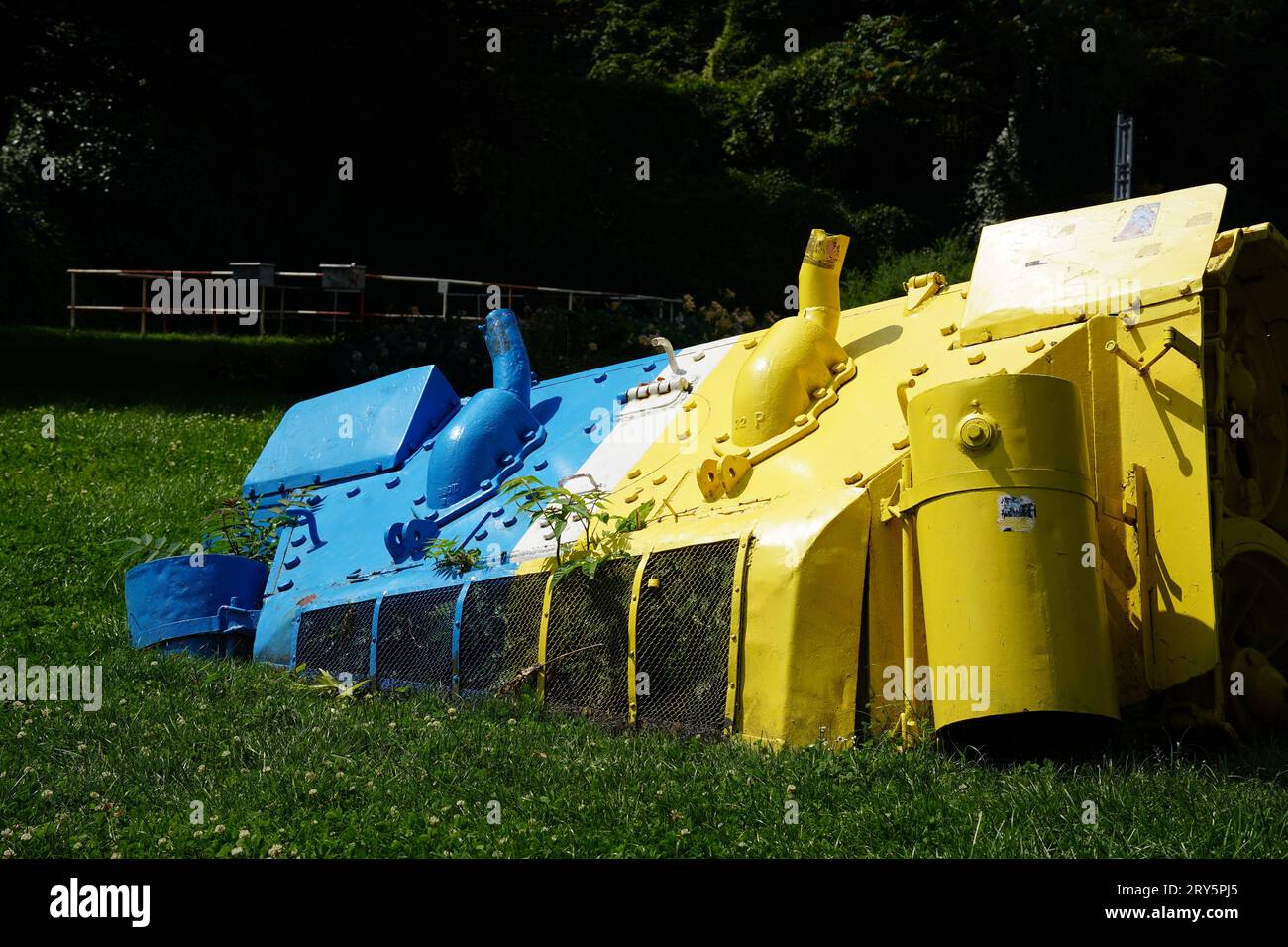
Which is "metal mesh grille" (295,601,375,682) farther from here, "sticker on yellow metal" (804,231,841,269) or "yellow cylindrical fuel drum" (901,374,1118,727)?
"yellow cylindrical fuel drum" (901,374,1118,727)

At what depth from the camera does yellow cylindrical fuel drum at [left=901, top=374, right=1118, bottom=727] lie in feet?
15.5

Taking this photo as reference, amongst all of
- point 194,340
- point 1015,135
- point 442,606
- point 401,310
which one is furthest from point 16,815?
point 1015,135

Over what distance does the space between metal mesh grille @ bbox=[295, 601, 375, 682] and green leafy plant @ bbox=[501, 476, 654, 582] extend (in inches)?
32.9

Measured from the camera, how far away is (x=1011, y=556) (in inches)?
188

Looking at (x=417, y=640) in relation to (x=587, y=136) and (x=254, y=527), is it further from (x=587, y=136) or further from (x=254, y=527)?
(x=587, y=136)

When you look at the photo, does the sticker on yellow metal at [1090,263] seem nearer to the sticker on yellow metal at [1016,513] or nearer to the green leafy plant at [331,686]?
the sticker on yellow metal at [1016,513]

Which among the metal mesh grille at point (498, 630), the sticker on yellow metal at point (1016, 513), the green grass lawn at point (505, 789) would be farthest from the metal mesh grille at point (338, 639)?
the sticker on yellow metal at point (1016, 513)

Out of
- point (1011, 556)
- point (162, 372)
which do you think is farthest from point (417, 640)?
point (162, 372)

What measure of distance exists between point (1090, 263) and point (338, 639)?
11.5 feet

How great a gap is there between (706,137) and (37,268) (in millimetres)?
11267

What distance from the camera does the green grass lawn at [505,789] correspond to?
425cm

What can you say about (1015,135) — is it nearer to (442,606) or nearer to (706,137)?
(706,137)

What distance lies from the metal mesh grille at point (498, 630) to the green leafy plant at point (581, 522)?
0.59ft

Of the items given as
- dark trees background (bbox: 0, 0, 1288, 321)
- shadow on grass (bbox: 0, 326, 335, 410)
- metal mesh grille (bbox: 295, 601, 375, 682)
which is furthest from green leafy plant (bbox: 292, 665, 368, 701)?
dark trees background (bbox: 0, 0, 1288, 321)
